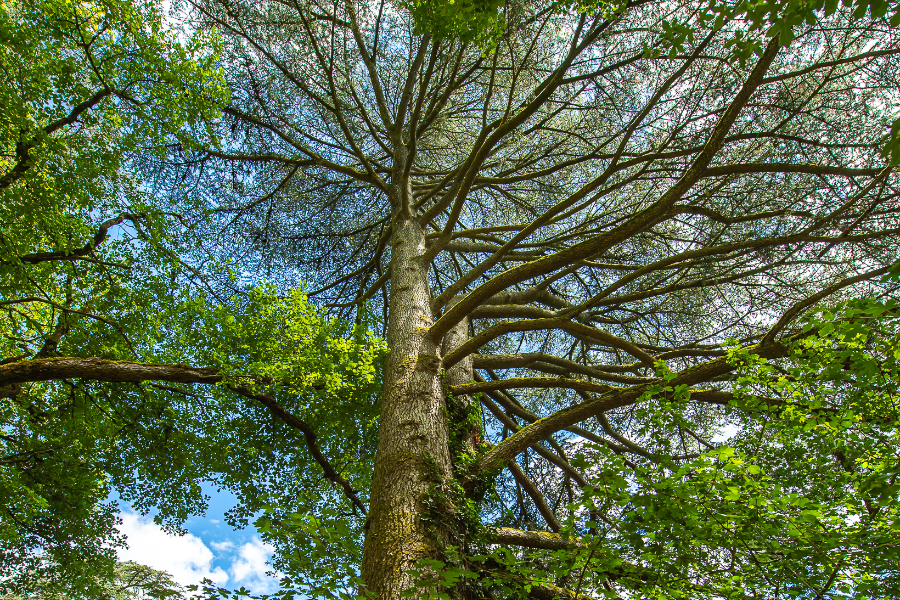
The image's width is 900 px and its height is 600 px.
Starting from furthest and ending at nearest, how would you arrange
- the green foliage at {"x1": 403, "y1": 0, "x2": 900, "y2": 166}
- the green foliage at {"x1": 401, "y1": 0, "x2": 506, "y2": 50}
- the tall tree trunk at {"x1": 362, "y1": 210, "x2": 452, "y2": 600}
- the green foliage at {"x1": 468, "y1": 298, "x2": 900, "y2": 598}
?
the green foliage at {"x1": 401, "y1": 0, "x2": 506, "y2": 50}
the tall tree trunk at {"x1": 362, "y1": 210, "x2": 452, "y2": 600}
the green foliage at {"x1": 468, "y1": 298, "x2": 900, "y2": 598}
the green foliage at {"x1": 403, "y1": 0, "x2": 900, "y2": 166}

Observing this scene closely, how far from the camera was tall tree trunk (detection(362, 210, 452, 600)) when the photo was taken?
9.98ft

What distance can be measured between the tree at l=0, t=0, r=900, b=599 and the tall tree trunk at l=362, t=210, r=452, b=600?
2 cm

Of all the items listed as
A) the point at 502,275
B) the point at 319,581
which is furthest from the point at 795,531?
the point at 502,275

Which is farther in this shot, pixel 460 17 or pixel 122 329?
pixel 122 329

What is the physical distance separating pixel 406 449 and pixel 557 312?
314 cm

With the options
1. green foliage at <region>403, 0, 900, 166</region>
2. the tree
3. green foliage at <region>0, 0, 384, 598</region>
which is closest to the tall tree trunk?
the tree

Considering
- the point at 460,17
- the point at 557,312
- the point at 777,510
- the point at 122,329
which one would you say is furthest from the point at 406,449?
the point at 122,329

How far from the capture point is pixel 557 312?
6.21m

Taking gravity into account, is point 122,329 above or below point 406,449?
above

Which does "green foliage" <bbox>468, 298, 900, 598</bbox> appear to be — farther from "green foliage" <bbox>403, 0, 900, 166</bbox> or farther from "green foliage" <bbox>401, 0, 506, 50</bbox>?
"green foliage" <bbox>401, 0, 506, 50</bbox>

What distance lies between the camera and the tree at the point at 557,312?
2.56 metres

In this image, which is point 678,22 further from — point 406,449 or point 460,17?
point 406,449

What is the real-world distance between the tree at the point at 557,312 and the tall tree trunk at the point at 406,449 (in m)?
0.02

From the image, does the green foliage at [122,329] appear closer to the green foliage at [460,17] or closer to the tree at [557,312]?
the tree at [557,312]
